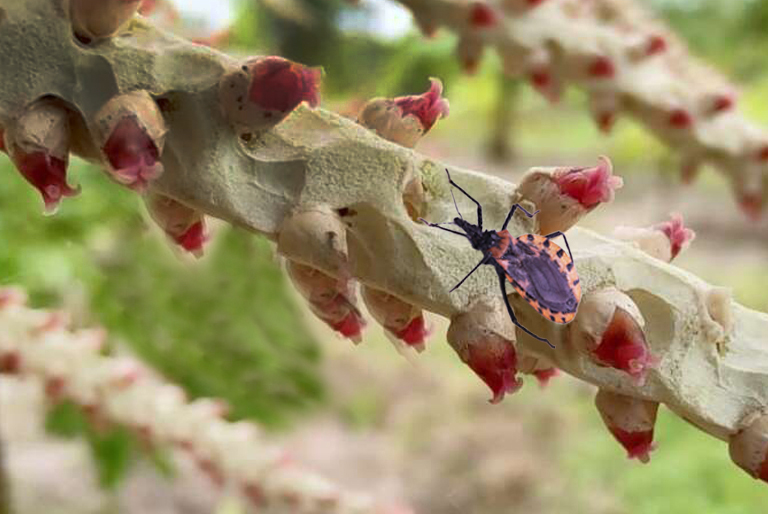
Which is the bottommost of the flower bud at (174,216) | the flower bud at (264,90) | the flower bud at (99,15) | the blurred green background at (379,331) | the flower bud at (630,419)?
the flower bud at (630,419)

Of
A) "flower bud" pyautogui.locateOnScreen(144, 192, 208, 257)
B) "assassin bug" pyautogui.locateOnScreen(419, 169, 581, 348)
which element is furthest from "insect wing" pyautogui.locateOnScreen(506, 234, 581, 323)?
"flower bud" pyautogui.locateOnScreen(144, 192, 208, 257)

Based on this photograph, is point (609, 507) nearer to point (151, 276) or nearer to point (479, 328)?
point (151, 276)

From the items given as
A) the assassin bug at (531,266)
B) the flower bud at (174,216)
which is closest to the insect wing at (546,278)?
the assassin bug at (531,266)

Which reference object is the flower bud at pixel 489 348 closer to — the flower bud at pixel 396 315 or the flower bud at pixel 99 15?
the flower bud at pixel 396 315

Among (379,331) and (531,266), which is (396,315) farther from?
(379,331)

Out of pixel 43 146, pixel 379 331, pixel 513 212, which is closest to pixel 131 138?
pixel 43 146
